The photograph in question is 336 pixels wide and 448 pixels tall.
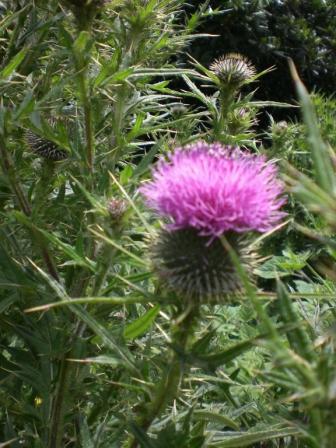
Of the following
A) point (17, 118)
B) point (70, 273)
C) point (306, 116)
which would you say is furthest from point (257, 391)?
point (306, 116)

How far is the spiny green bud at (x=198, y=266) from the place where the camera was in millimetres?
1482

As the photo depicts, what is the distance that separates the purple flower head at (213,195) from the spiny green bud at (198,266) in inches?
2.7

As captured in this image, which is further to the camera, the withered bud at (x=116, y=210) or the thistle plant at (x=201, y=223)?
the withered bud at (x=116, y=210)

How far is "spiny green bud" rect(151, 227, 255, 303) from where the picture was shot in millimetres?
1482

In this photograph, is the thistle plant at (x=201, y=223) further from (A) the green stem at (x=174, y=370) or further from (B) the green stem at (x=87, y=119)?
(B) the green stem at (x=87, y=119)

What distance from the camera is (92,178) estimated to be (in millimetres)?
1949

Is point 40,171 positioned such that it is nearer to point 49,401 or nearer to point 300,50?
point 49,401

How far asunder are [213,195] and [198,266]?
0.59ft

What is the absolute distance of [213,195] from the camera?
1.44 m

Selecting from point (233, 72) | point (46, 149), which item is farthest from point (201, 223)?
point (233, 72)

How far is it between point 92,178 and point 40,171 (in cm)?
50

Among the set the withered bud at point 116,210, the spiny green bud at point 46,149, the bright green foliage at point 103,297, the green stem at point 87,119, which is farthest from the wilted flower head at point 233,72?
the withered bud at point 116,210

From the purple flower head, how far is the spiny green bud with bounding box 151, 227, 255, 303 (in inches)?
2.7

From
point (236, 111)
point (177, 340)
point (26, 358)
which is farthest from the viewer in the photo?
point (236, 111)
